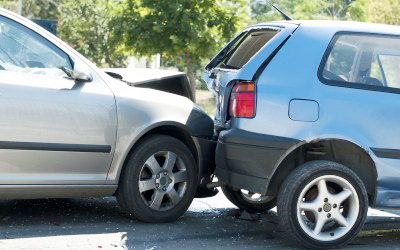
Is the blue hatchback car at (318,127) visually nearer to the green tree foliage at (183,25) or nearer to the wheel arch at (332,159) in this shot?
the wheel arch at (332,159)

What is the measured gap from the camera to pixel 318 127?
5.98 m

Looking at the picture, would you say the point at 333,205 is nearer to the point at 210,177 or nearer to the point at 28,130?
the point at 210,177

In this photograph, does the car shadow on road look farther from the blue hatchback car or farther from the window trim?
the window trim

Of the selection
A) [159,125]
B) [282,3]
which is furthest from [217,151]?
[282,3]

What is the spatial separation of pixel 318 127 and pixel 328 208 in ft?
2.05

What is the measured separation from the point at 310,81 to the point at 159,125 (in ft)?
4.58

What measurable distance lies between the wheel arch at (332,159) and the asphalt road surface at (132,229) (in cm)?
50

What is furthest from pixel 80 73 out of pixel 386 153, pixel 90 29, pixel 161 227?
pixel 90 29

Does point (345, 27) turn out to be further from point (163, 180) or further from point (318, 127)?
point (163, 180)

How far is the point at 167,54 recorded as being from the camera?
20.8 meters

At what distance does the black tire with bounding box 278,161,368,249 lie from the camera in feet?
19.6

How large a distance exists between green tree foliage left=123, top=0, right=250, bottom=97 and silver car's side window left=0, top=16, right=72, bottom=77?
13.0m

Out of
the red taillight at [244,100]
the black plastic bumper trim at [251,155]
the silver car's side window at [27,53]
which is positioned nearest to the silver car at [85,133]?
the silver car's side window at [27,53]

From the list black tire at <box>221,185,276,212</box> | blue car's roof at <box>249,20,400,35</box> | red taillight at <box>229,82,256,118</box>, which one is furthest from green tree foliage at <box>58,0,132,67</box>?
red taillight at <box>229,82,256,118</box>
